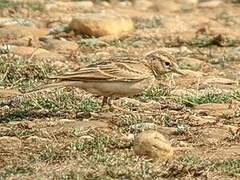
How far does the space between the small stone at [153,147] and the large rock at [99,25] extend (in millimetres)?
6627

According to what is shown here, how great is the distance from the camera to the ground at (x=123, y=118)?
6.81 meters

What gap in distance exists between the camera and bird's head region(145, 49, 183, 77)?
9.00m

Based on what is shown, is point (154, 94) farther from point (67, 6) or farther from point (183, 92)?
point (67, 6)

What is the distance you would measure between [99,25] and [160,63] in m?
4.60

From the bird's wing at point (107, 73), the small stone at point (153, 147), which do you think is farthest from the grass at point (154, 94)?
the small stone at point (153, 147)

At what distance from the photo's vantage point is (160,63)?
905 cm

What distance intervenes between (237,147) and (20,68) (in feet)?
12.2

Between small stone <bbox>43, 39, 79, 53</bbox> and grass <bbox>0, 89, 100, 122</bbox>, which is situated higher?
grass <bbox>0, 89, 100, 122</bbox>

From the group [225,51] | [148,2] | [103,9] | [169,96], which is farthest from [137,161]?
[148,2]

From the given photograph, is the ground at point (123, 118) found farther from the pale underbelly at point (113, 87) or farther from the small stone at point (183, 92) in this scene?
the pale underbelly at point (113, 87)

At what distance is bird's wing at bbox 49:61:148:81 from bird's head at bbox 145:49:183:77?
0.24m

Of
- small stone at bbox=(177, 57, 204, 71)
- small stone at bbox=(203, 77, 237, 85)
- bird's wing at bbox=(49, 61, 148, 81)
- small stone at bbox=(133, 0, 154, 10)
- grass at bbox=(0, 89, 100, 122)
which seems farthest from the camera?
small stone at bbox=(133, 0, 154, 10)

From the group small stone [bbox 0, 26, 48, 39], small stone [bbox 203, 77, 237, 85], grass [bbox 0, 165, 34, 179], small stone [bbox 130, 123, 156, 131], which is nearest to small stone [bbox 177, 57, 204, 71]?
small stone [bbox 203, 77, 237, 85]

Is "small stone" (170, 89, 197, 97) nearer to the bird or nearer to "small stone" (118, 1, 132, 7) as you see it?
the bird
